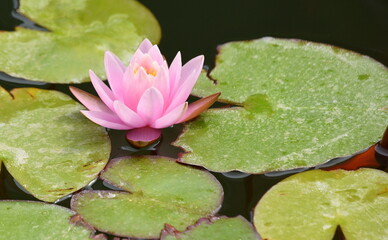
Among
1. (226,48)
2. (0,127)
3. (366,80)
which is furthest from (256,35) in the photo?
(0,127)

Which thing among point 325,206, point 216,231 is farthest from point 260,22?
point 216,231

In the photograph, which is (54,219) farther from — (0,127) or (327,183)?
(327,183)

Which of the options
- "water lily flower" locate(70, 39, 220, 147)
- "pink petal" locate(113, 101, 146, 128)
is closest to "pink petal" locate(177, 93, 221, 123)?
"water lily flower" locate(70, 39, 220, 147)

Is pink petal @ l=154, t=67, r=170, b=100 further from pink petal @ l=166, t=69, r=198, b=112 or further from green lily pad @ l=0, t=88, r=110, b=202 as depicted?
green lily pad @ l=0, t=88, r=110, b=202

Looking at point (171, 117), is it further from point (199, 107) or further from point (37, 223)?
point (37, 223)

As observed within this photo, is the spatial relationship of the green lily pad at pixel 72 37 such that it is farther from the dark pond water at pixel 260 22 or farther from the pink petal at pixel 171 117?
the pink petal at pixel 171 117

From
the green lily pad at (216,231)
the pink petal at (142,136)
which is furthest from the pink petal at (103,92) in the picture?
the green lily pad at (216,231)

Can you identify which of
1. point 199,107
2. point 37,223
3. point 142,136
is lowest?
point 37,223
